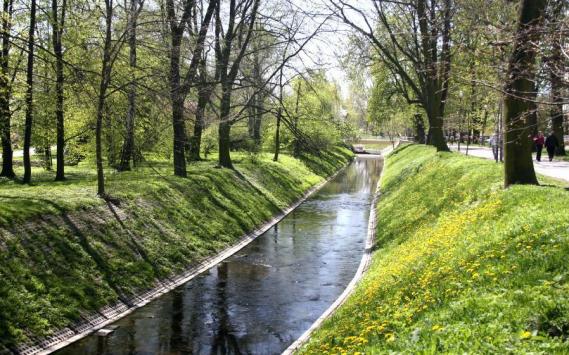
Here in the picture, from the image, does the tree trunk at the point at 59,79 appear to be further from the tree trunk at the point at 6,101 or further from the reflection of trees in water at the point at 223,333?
the reflection of trees in water at the point at 223,333

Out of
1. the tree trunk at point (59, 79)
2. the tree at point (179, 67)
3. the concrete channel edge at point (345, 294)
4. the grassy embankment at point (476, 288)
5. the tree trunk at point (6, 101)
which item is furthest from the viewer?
the tree at point (179, 67)

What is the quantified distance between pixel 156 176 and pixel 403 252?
14301 millimetres

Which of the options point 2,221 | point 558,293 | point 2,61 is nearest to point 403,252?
point 558,293

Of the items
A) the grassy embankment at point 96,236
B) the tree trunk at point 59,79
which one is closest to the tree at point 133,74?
the grassy embankment at point 96,236

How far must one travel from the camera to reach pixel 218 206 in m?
25.8

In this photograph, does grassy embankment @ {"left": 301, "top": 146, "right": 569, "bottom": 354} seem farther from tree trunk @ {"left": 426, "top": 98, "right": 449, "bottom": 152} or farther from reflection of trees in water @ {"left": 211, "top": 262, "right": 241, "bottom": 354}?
tree trunk @ {"left": 426, "top": 98, "right": 449, "bottom": 152}

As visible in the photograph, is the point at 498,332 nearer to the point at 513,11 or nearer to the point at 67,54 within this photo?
the point at 513,11

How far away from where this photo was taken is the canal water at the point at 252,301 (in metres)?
12.7

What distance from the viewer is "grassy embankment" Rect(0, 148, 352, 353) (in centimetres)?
1283

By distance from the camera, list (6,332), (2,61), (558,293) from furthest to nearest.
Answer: (2,61), (6,332), (558,293)

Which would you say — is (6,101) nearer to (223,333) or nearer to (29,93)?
(29,93)

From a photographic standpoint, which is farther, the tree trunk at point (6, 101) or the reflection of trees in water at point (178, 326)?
the tree trunk at point (6, 101)

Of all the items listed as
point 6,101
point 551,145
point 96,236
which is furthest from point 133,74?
point 551,145

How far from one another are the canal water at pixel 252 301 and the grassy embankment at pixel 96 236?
1.06 metres
